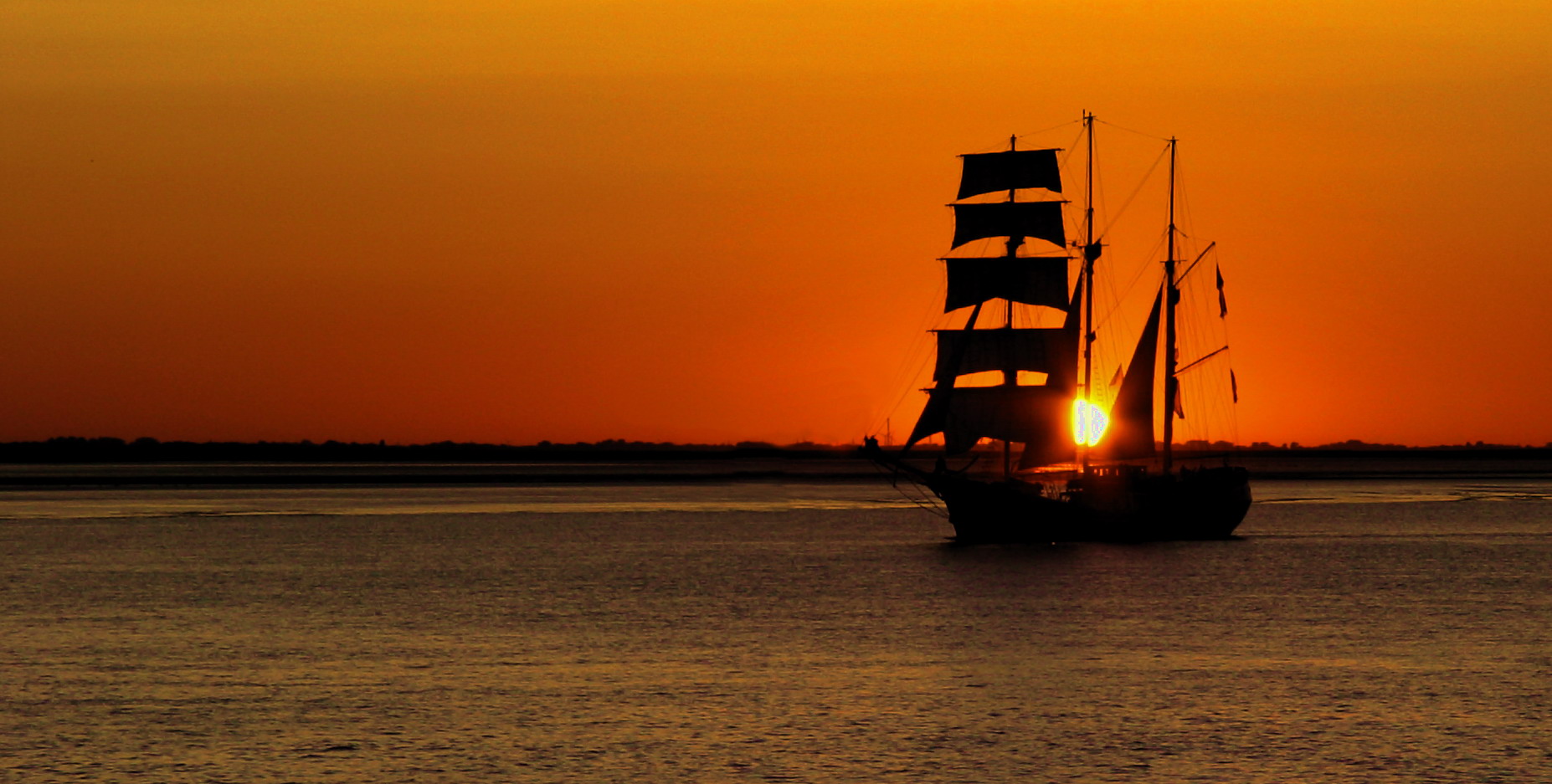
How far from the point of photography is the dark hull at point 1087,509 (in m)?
98.9

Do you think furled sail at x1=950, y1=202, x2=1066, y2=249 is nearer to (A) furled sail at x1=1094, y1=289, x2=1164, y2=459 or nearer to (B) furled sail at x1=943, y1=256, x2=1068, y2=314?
(B) furled sail at x1=943, y1=256, x2=1068, y2=314

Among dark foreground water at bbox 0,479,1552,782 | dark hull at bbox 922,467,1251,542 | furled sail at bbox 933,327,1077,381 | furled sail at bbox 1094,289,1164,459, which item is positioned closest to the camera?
dark foreground water at bbox 0,479,1552,782

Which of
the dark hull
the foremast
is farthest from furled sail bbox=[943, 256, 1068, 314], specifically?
the dark hull

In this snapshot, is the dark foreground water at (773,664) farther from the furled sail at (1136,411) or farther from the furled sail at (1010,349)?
the furled sail at (1010,349)

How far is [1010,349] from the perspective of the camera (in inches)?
4358

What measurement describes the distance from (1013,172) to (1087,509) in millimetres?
21677

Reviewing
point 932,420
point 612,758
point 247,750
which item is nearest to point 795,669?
point 612,758

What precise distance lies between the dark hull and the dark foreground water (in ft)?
21.6

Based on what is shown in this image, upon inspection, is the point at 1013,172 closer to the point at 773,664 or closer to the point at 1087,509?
the point at 1087,509

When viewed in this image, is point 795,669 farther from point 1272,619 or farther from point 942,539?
point 942,539

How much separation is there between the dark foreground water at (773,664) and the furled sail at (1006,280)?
23228 mm

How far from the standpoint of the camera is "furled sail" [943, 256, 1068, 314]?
111 m

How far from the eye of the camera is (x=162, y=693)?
123ft

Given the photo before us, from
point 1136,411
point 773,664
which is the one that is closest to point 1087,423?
point 1136,411
